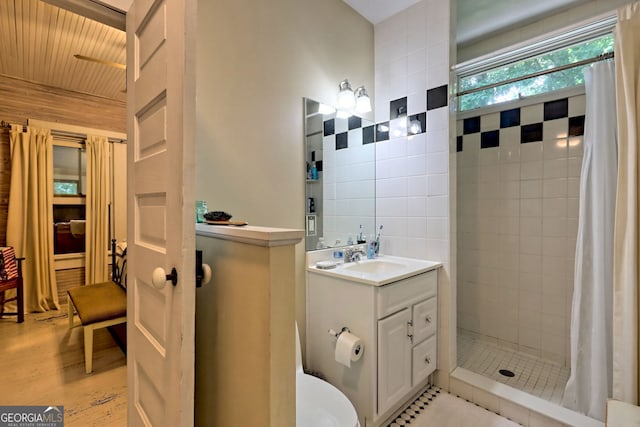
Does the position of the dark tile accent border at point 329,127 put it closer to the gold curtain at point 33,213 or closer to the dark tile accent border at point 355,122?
the dark tile accent border at point 355,122

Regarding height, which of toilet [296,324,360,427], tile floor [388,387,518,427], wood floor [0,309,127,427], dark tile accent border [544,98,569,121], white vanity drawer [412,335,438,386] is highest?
dark tile accent border [544,98,569,121]

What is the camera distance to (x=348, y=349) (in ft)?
4.89

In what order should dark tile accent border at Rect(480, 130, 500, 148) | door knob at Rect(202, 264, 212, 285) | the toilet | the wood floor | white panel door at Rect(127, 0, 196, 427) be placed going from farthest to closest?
dark tile accent border at Rect(480, 130, 500, 148)
the wood floor
the toilet
door knob at Rect(202, 264, 212, 285)
white panel door at Rect(127, 0, 196, 427)

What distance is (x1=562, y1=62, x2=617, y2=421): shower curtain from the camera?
62.6 inches

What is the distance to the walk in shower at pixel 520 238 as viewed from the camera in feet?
7.12

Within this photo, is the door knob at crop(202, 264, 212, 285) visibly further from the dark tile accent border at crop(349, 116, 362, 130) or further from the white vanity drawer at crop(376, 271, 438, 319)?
the dark tile accent border at crop(349, 116, 362, 130)

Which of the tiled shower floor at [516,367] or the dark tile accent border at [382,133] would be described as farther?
the dark tile accent border at [382,133]

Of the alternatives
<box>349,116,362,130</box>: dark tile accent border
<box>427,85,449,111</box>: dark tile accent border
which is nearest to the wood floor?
<box>349,116,362,130</box>: dark tile accent border

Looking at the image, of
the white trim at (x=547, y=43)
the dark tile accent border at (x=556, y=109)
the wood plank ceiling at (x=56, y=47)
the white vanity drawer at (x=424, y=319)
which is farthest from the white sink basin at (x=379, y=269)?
the wood plank ceiling at (x=56, y=47)

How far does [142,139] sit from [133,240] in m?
0.36

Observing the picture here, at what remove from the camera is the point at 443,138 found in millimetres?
1986

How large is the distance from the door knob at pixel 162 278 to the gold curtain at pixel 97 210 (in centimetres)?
371

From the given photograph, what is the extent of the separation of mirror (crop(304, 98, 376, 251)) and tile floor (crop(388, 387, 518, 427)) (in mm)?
1083

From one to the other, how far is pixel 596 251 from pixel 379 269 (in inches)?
47.1
